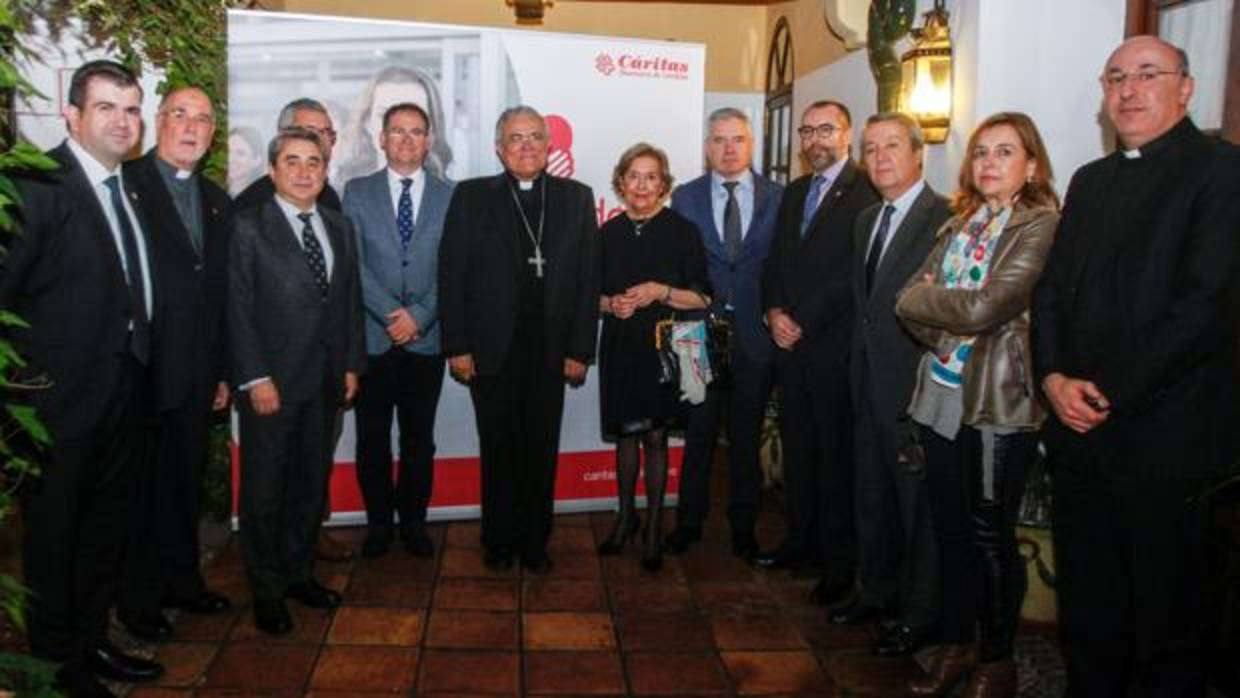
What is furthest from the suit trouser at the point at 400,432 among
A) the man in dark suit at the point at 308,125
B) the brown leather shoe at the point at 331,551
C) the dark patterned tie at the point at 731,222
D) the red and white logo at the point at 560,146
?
the dark patterned tie at the point at 731,222

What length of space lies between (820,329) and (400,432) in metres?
1.71

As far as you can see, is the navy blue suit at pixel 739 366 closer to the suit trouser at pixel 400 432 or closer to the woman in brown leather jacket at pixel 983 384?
the suit trouser at pixel 400 432

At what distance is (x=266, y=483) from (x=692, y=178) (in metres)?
2.32

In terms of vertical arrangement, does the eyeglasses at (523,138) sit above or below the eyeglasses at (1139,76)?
above

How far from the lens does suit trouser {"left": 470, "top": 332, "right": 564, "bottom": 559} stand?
3961mm

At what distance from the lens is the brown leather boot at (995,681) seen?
A: 284cm

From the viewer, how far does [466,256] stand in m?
3.87

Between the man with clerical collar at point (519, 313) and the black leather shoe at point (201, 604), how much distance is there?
100 cm

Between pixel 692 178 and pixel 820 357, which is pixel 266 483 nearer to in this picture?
pixel 820 357

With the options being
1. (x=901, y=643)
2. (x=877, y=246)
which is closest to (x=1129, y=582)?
(x=901, y=643)

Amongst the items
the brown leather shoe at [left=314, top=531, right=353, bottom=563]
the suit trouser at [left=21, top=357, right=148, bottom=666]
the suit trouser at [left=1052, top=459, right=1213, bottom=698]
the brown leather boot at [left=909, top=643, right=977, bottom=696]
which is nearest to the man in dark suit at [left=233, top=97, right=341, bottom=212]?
the suit trouser at [left=21, top=357, right=148, bottom=666]

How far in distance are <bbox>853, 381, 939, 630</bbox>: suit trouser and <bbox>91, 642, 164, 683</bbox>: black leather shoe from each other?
2207mm

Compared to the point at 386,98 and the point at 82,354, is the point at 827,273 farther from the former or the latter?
the point at 82,354

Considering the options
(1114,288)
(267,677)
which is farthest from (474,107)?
(1114,288)
